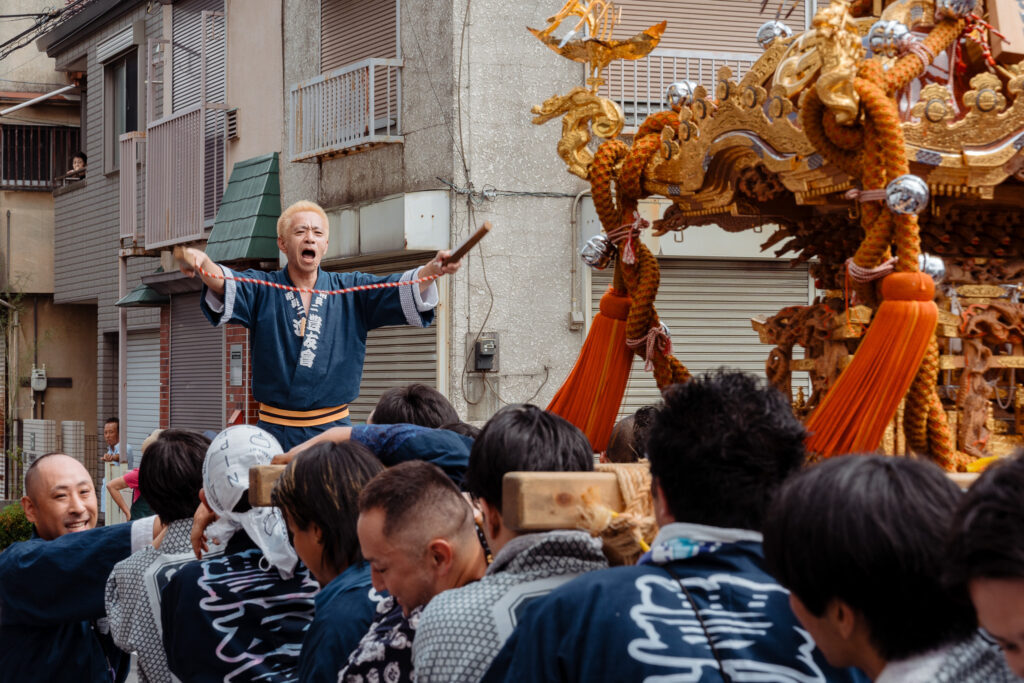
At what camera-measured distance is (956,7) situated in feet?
12.4

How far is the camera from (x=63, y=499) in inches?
156

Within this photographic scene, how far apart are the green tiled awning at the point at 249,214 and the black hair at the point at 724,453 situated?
29.5 ft

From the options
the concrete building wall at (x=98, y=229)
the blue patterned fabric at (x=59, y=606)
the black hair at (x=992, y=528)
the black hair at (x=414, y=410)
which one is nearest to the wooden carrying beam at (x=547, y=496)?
the black hair at (x=992, y=528)

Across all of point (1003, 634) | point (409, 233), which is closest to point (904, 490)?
point (1003, 634)

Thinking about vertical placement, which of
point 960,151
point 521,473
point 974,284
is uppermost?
point 960,151

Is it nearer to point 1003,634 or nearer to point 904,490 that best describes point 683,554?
point 904,490

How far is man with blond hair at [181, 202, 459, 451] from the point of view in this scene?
4.34 meters

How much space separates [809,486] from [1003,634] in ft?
1.01

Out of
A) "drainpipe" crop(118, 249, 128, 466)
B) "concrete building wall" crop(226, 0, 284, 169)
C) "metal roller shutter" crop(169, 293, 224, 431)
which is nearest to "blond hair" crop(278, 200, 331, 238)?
"concrete building wall" crop(226, 0, 284, 169)

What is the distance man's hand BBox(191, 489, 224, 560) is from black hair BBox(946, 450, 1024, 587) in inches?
85.6

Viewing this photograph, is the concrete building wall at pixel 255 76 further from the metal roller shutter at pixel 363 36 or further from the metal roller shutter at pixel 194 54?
the metal roller shutter at pixel 363 36

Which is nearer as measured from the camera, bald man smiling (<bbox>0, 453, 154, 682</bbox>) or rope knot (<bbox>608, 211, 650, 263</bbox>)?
bald man smiling (<bbox>0, 453, 154, 682</bbox>)

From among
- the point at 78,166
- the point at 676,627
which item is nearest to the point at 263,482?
the point at 676,627

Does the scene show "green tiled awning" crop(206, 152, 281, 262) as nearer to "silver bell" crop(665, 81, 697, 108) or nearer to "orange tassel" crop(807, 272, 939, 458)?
"silver bell" crop(665, 81, 697, 108)
